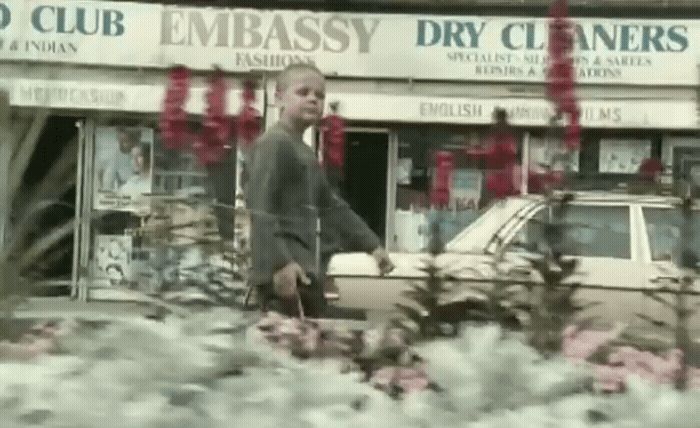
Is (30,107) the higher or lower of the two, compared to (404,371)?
higher

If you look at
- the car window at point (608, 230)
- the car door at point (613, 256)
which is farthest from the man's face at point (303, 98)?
the car window at point (608, 230)

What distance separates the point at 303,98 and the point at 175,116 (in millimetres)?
614

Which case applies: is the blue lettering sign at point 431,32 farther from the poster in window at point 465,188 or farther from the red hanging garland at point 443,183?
the red hanging garland at point 443,183

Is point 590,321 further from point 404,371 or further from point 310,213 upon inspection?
point 310,213

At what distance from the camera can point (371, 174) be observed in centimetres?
1633

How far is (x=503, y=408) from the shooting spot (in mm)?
2521

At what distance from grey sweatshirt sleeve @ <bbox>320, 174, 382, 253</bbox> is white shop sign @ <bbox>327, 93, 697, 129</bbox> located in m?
11.1

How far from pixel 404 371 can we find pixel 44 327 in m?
0.84

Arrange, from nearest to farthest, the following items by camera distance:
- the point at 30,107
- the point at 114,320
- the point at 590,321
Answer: the point at 114,320 < the point at 30,107 < the point at 590,321

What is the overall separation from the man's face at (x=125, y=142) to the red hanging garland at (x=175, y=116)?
11139 mm

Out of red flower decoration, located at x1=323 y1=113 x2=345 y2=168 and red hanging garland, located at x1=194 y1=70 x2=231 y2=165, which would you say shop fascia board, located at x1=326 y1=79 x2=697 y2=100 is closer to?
red flower decoration, located at x1=323 y1=113 x2=345 y2=168

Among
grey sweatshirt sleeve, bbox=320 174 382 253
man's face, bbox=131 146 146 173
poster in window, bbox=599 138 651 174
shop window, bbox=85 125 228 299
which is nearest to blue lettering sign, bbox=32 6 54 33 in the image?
man's face, bbox=131 146 146 173

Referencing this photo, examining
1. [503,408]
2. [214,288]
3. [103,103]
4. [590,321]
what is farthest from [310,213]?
[103,103]

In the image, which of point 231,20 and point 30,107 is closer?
point 30,107
